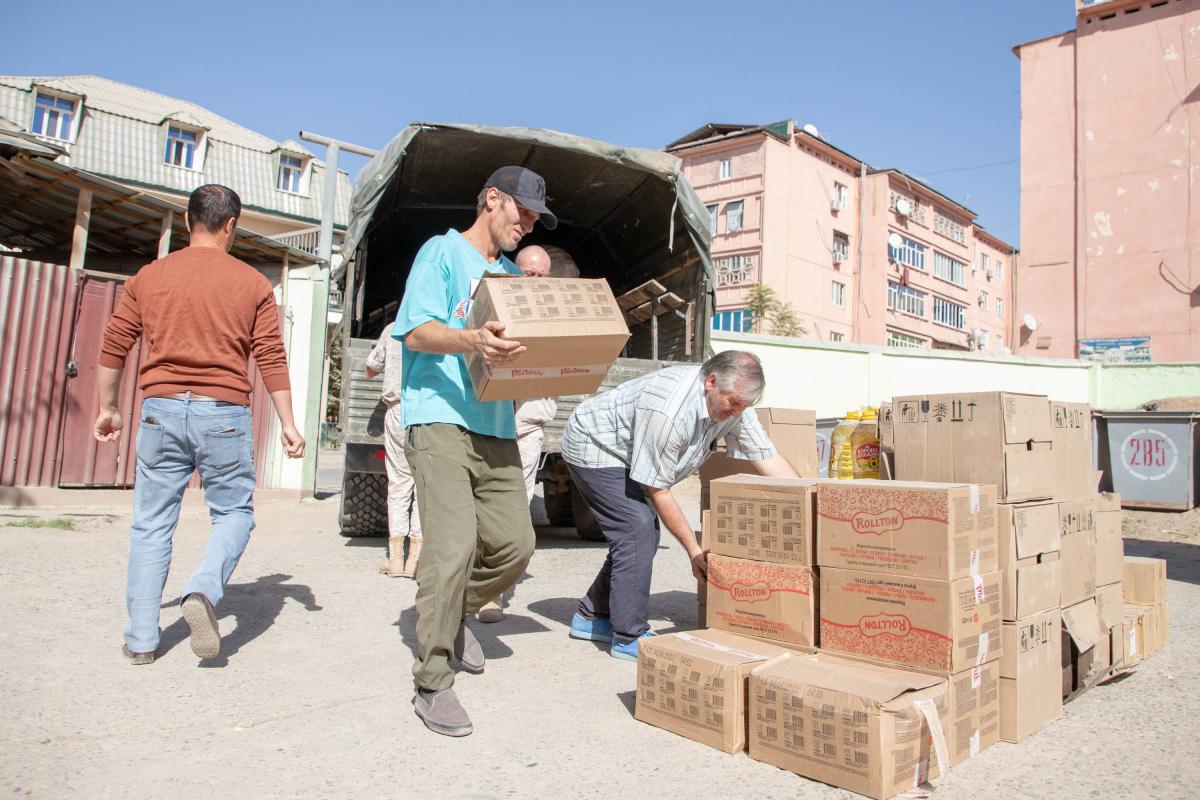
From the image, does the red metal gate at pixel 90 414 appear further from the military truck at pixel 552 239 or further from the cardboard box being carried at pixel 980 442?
the cardboard box being carried at pixel 980 442

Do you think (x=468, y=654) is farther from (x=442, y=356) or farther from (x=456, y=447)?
(x=442, y=356)

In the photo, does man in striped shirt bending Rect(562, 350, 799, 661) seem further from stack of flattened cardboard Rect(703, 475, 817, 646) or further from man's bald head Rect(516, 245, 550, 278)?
man's bald head Rect(516, 245, 550, 278)

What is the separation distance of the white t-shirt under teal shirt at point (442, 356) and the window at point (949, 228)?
50.3 m

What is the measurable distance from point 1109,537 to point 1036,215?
2934 cm

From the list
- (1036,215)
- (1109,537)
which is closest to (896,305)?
(1036,215)

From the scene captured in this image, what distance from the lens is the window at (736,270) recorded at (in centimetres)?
3912

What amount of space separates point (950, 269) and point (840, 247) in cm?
1076

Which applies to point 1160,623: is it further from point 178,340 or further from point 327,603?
point 178,340

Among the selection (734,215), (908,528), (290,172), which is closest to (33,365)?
(908,528)

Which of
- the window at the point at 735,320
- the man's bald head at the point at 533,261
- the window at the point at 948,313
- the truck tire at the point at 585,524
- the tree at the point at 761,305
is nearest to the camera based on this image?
the man's bald head at the point at 533,261

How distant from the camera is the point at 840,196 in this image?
42.8m

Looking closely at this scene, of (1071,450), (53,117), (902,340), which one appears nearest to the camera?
(1071,450)

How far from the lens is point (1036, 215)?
29203 mm

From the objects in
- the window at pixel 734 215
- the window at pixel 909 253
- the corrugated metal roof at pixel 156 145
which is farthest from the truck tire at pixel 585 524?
the window at pixel 909 253
